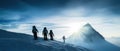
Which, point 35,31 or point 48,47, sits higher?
point 35,31

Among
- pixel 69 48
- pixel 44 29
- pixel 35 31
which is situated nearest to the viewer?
pixel 69 48

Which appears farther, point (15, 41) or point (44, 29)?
point (44, 29)

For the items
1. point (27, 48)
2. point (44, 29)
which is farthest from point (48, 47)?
point (44, 29)

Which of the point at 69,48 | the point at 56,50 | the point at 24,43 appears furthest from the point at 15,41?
the point at 69,48

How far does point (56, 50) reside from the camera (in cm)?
5481

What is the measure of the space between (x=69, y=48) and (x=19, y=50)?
15.7m

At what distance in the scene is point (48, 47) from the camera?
55.9 metres

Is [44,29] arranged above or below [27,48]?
above

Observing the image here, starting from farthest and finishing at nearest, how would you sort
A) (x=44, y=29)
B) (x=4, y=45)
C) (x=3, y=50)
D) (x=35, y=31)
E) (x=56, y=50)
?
(x=44, y=29) < (x=35, y=31) < (x=56, y=50) < (x=4, y=45) < (x=3, y=50)

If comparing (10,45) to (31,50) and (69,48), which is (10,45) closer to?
(31,50)

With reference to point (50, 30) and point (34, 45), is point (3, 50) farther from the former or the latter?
point (50, 30)

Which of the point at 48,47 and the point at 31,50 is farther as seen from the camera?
the point at 48,47

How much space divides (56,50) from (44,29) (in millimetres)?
17526

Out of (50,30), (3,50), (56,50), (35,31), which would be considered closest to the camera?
(3,50)
